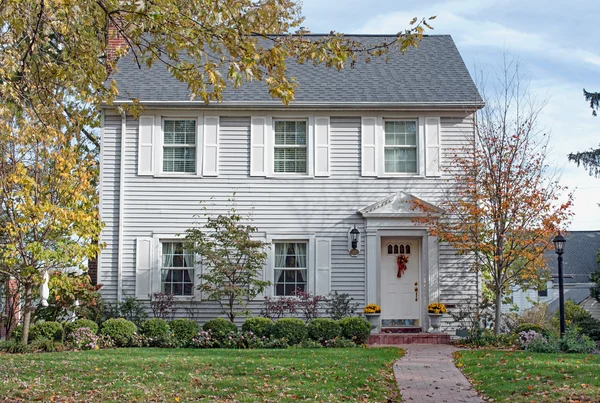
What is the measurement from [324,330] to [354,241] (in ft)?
8.11

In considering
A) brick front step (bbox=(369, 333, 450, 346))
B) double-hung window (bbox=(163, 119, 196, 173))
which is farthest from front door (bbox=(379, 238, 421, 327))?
double-hung window (bbox=(163, 119, 196, 173))

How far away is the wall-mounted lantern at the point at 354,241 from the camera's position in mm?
16828

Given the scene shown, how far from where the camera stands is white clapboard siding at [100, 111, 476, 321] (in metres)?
17.0

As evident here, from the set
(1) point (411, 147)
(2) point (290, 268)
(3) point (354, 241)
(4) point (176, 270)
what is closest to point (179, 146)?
(4) point (176, 270)

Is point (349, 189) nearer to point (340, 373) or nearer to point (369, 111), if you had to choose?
point (369, 111)

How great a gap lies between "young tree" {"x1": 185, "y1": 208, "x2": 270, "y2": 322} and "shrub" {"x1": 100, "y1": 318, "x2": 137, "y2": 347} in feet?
6.03

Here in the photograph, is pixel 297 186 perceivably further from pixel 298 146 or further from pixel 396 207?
pixel 396 207

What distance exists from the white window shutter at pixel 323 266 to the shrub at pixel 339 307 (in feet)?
0.83

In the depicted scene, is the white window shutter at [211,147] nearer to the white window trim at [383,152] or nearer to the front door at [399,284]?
the white window trim at [383,152]

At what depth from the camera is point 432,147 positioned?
17.3 meters

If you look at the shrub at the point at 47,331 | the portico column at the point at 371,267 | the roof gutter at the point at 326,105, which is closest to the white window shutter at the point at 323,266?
the portico column at the point at 371,267

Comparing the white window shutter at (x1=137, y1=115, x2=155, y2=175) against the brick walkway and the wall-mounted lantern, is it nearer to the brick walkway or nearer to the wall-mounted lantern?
the wall-mounted lantern

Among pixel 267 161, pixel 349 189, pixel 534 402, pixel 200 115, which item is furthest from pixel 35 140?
pixel 534 402

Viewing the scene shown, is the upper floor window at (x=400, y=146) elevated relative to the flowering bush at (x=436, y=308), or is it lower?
elevated
